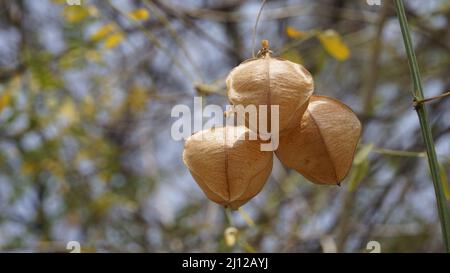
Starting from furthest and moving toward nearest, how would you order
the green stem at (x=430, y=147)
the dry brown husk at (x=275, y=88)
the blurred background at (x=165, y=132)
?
the blurred background at (x=165, y=132) → the dry brown husk at (x=275, y=88) → the green stem at (x=430, y=147)

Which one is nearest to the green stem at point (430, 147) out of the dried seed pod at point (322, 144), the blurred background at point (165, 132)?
the dried seed pod at point (322, 144)

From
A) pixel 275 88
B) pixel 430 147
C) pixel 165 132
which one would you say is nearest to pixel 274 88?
pixel 275 88

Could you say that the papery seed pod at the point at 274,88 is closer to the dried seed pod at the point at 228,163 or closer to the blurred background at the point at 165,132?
the dried seed pod at the point at 228,163

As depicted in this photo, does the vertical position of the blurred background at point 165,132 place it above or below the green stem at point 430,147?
above

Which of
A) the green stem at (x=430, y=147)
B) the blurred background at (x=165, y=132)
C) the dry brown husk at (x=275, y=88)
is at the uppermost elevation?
the blurred background at (x=165, y=132)

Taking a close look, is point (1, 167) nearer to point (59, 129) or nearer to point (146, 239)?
point (59, 129)

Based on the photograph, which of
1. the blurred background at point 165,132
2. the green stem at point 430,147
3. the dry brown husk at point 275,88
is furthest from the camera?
the blurred background at point 165,132

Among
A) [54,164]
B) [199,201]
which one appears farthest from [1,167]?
[199,201]
